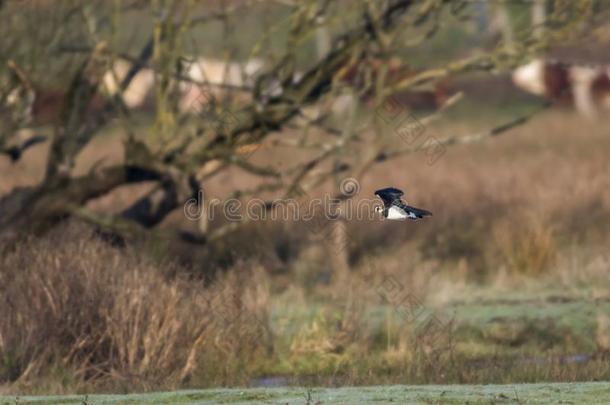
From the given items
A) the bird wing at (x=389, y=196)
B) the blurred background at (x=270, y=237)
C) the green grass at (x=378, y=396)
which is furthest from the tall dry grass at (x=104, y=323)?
the bird wing at (x=389, y=196)

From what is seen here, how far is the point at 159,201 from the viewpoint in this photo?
16688 mm

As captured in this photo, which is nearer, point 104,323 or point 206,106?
point 104,323

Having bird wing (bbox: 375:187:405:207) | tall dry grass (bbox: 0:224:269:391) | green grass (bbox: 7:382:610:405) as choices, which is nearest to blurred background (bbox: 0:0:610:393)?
tall dry grass (bbox: 0:224:269:391)

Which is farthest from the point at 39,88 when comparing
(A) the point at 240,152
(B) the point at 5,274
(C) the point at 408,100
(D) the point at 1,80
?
(C) the point at 408,100

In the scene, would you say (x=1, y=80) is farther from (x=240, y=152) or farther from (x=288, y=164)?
(x=288, y=164)

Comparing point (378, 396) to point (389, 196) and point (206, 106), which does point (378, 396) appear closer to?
point (389, 196)

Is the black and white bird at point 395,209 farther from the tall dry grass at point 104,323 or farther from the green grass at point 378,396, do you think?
the tall dry grass at point 104,323

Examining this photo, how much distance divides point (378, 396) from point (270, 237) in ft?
30.9

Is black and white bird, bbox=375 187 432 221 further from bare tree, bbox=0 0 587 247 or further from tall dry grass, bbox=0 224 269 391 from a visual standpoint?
bare tree, bbox=0 0 587 247

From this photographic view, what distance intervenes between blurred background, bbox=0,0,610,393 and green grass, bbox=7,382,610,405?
0.97 m

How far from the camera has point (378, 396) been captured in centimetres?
1007

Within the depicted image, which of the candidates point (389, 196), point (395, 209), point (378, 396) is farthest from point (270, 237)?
point (395, 209)

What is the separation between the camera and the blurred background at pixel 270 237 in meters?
12.7

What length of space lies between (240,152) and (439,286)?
258 centimetres
